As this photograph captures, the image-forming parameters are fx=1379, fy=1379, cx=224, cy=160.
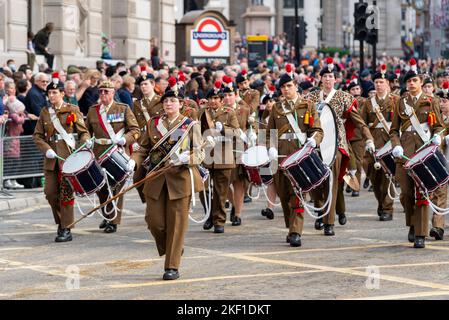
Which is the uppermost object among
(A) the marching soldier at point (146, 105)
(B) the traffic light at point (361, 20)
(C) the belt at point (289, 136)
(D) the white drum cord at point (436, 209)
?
(B) the traffic light at point (361, 20)

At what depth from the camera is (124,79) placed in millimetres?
22109

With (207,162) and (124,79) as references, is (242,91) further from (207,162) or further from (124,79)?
(207,162)

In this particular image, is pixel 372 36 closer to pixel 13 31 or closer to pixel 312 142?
pixel 13 31

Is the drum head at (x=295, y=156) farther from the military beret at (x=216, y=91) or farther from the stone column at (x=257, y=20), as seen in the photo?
the stone column at (x=257, y=20)

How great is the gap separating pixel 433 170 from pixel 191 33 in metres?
19.7

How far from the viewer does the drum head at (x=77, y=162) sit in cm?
1589

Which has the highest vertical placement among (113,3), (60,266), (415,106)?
(113,3)

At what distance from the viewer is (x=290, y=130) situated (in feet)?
51.4

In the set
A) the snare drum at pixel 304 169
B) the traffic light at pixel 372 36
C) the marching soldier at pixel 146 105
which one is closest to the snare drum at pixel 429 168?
the snare drum at pixel 304 169

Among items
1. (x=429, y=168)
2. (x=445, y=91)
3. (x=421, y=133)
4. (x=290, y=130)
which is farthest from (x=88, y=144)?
(x=445, y=91)

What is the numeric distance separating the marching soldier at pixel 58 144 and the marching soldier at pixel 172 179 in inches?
118

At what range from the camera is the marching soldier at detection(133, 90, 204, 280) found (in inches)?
517

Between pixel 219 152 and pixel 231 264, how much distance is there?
12.6 feet
